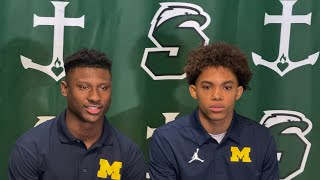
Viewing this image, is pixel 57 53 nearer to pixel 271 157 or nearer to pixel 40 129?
pixel 40 129

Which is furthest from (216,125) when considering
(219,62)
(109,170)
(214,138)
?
(109,170)

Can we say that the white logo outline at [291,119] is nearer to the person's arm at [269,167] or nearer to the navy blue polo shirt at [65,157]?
the person's arm at [269,167]

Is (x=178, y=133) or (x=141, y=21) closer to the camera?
(x=178, y=133)

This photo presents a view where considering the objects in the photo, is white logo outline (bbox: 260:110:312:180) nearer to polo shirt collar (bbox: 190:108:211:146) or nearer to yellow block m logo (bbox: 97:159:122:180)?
polo shirt collar (bbox: 190:108:211:146)

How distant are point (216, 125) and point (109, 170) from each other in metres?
0.36

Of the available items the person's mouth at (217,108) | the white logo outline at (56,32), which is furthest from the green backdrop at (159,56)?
the person's mouth at (217,108)

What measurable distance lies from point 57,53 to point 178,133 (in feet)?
1.81

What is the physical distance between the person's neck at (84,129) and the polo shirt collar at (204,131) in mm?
300

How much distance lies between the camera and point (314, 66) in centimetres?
186

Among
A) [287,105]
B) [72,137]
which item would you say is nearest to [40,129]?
[72,137]

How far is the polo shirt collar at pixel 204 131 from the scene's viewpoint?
1511 mm

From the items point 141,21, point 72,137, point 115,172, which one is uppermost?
point 141,21

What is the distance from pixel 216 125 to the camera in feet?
4.99

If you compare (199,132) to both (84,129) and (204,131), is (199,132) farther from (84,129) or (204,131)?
(84,129)
